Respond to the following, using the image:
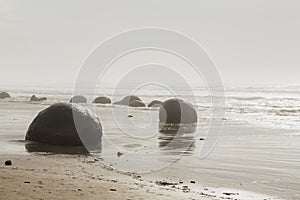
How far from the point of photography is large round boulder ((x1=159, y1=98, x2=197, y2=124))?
18.8m

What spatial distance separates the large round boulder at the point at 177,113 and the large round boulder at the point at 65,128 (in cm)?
772

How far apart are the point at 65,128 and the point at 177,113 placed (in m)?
8.70

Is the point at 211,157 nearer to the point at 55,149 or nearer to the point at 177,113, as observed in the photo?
the point at 55,149

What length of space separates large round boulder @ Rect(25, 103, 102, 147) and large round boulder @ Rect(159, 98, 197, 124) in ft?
25.3

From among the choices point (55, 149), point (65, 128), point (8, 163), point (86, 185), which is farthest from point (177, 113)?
point (86, 185)

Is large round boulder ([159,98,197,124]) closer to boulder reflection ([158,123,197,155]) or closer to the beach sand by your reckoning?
boulder reflection ([158,123,197,155])

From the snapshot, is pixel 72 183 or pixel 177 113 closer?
pixel 72 183

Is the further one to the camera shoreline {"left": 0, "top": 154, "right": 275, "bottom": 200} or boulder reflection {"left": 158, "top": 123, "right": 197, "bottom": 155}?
boulder reflection {"left": 158, "top": 123, "right": 197, "bottom": 155}

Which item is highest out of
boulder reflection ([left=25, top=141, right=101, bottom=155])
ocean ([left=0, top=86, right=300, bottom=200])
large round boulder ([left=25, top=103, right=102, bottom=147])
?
large round boulder ([left=25, top=103, right=102, bottom=147])

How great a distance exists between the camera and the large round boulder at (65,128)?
10805 millimetres

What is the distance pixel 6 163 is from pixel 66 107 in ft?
12.2

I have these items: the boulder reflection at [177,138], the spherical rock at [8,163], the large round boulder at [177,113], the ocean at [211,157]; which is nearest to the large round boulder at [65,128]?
the ocean at [211,157]

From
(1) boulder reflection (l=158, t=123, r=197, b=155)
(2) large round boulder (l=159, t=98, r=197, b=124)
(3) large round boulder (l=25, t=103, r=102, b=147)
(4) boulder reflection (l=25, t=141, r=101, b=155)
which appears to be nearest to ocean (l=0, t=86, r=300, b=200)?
(1) boulder reflection (l=158, t=123, r=197, b=155)

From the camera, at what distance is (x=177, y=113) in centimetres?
1897
